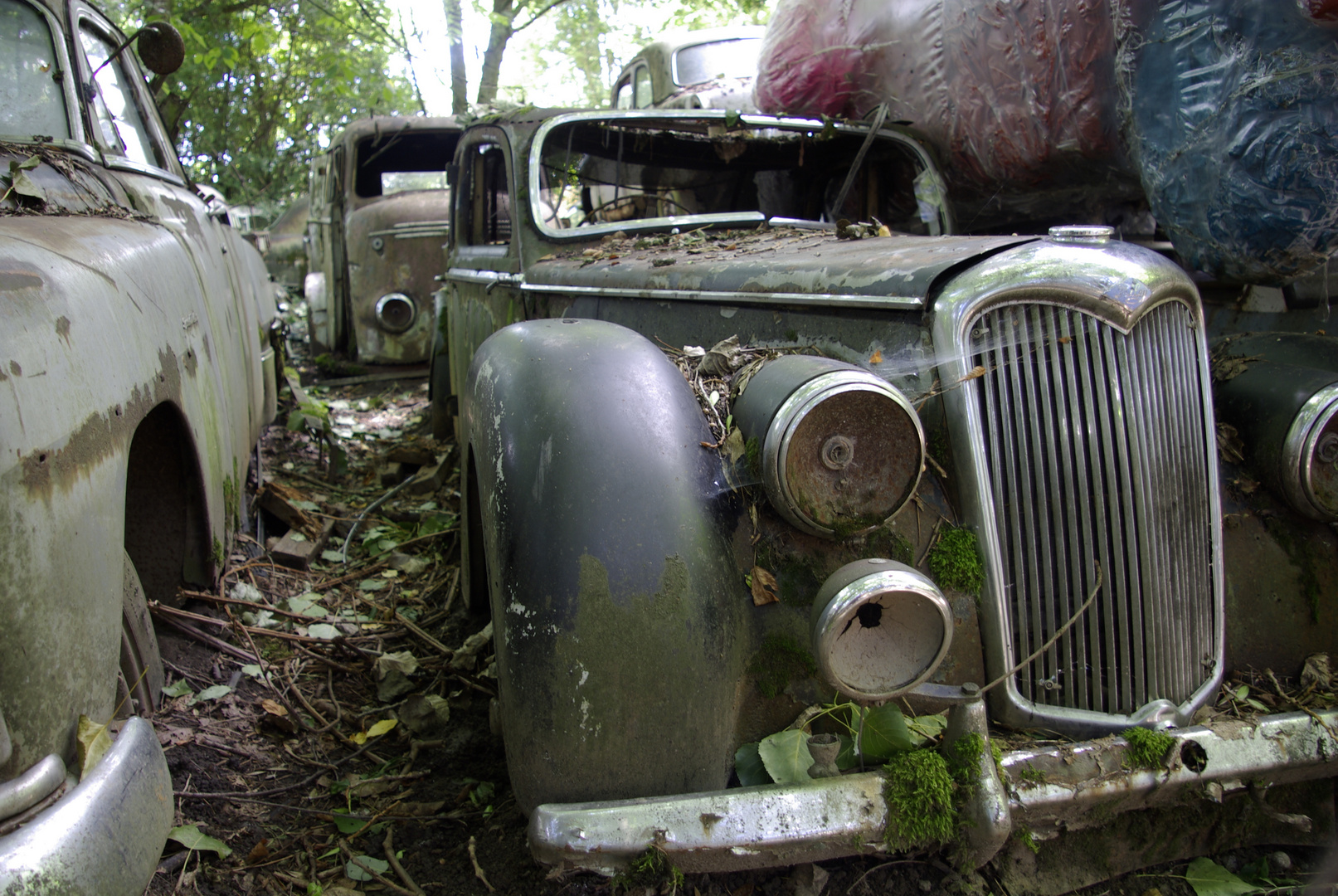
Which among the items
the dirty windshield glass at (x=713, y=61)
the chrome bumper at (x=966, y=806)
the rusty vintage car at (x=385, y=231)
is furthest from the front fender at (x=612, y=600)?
the rusty vintage car at (x=385, y=231)

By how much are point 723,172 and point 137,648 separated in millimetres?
2770

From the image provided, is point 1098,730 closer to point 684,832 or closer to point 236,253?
point 684,832

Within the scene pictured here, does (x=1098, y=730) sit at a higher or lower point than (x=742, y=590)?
lower

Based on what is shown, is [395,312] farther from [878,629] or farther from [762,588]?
[878,629]

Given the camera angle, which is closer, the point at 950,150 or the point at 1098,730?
the point at 1098,730

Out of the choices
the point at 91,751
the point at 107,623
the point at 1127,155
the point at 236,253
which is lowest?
the point at 91,751

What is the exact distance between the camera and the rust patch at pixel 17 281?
131 centimetres

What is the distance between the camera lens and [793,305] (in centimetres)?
213

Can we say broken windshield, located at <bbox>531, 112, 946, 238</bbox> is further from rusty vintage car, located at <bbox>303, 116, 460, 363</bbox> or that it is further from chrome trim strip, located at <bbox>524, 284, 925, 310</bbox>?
rusty vintage car, located at <bbox>303, 116, 460, 363</bbox>

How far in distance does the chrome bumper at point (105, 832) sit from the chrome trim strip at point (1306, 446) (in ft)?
7.25

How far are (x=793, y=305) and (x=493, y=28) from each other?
821 cm

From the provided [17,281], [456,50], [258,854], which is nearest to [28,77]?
[17,281]

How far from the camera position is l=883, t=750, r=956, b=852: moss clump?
4.65 feet

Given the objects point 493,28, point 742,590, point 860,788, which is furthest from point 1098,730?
point 493,28
